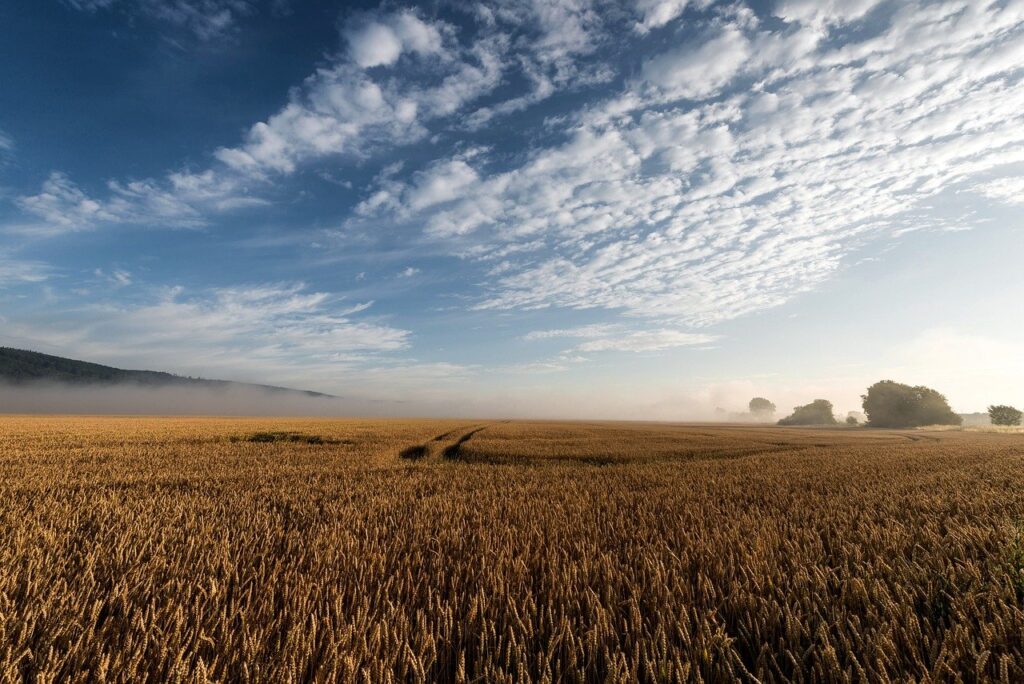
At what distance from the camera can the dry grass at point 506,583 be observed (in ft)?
7.31

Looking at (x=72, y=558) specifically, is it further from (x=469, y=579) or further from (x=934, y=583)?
(x=934, y=583)

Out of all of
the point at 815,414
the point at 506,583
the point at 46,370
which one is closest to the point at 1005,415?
the point at 815,414

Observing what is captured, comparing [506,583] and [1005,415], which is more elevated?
[1005,415]

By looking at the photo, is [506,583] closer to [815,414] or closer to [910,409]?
[910,409]

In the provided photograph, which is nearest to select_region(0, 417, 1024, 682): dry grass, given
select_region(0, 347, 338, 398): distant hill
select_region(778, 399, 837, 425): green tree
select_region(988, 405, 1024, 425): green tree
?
select_region(988, 405, 1024, 425): green tree

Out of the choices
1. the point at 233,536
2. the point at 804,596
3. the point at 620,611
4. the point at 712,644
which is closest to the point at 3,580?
the point at 233,536

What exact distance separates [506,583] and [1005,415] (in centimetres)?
11065

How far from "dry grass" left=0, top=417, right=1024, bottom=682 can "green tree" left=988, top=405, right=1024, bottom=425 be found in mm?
99870

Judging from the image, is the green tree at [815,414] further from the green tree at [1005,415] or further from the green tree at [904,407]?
the green tree at [1005,415]

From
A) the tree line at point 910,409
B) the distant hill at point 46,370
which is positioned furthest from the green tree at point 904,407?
the distant hill at point 46,370

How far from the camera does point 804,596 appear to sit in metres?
3.05

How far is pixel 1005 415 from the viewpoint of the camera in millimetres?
74625

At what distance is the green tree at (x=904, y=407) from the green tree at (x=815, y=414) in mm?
38724

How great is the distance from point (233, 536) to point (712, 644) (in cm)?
499
